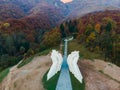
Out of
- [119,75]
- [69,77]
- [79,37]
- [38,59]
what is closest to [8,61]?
[38,59]

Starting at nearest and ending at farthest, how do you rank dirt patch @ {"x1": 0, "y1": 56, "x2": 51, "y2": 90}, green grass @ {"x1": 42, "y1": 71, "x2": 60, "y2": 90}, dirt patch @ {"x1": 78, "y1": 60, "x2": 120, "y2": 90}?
1. green grass @ {"x1": 42, "y1": 71, "x2": 60, "y2": 90}
2. dirt patch @ {"x1": 0, "y1": 56, "x2": 51, "y2": 90}
3. dirt patch @ {"x1": 78, "y1": 60, "x2": 120, "y2": 90}

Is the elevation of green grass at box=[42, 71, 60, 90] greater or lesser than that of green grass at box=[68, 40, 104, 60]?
greater

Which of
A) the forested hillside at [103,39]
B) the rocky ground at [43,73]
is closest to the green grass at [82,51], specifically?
the forested hillside at [103,39]

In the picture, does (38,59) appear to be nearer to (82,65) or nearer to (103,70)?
(82,65)

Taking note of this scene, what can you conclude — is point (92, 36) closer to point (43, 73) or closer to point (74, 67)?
point (74, 67)

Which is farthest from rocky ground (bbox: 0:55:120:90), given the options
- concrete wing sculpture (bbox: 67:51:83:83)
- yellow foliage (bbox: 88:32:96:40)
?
yellow foliage (bbox: 88:32:96:40)

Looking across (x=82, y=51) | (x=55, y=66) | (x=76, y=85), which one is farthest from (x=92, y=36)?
(x=76, y=85)

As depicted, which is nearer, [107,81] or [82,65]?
[107,81]

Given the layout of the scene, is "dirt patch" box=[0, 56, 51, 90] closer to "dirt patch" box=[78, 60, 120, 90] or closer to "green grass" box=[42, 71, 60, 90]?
"green grass" box=[42, 71, 60, 90]
